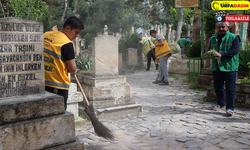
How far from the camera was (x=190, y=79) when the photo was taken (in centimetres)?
895

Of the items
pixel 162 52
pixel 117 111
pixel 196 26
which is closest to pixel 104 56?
pixel 117 111

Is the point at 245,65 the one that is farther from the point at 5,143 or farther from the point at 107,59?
the point at 5,143

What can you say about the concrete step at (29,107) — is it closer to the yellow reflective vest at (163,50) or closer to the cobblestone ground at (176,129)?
the cobblestone ground at (176,129)

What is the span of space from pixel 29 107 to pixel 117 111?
299 cm

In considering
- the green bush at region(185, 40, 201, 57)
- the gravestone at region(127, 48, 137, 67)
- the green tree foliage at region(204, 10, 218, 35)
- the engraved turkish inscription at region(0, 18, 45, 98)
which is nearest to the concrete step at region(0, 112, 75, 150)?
the engraved turkish inscription at region(0, 18, 45, 98)

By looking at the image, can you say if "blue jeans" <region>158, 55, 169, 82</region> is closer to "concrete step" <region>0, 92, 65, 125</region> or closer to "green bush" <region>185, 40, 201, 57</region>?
"green bush" <region>185, 40, 201, 57</region>

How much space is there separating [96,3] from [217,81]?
47.8 ft

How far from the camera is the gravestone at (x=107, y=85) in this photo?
16.3 feet

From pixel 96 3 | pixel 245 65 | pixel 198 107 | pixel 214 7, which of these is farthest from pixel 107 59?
pixel 96 3

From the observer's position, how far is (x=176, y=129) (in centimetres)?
406

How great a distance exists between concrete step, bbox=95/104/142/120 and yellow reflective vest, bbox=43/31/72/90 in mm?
2025

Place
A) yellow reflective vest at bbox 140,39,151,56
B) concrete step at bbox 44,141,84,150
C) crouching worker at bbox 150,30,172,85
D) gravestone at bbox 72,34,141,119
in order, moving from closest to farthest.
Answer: concrete step at bbox 44,141,84,150 → gravestone at bbox 72,34,141,119 → crouching worker at bbox 150,30,172,85 → yellow reflective vest at bbox 140,39,151,56

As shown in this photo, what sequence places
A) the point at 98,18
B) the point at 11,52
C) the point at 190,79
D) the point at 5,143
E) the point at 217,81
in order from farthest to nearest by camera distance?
the point at 98,18 < the point at 190,79 < the point at 217,81 < the point at 11,52 < the point at 5,143

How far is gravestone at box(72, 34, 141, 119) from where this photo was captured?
195 inches
